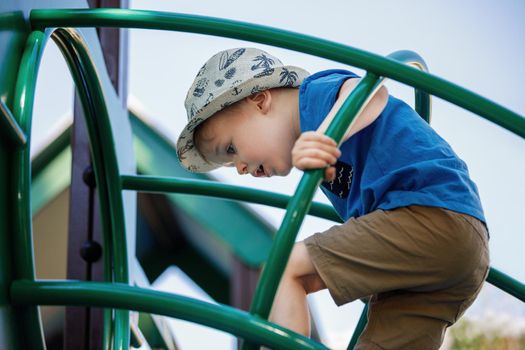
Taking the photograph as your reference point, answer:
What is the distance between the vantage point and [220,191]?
1.75 m

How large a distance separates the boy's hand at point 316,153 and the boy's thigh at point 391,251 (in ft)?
0.57

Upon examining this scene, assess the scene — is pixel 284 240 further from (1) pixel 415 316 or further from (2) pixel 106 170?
(2) pixel 106 170

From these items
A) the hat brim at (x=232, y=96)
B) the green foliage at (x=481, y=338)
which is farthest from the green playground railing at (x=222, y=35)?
the green foliage at (x=481, y=338)

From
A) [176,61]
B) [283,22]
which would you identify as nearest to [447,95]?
[176,61]

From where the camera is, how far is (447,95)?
121cm

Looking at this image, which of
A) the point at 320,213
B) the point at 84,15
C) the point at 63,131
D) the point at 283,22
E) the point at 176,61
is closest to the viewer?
the point at 84,15

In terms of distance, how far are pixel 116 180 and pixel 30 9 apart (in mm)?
480

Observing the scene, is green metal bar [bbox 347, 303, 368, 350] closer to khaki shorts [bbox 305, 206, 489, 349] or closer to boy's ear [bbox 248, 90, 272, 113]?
khaki shorts [bbox 305, 206, 489, 349]

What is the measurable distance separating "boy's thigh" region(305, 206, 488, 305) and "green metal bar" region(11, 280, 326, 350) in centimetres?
18

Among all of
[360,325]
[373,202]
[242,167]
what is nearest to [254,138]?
[242,167]

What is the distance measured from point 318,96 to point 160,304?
0.42m

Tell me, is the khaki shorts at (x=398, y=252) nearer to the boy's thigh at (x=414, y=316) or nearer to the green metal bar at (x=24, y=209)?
the boy's thigh at (x=414, y=316)

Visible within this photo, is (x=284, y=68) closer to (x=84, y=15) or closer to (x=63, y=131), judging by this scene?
(x=84, y=15)

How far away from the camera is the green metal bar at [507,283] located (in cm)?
156
